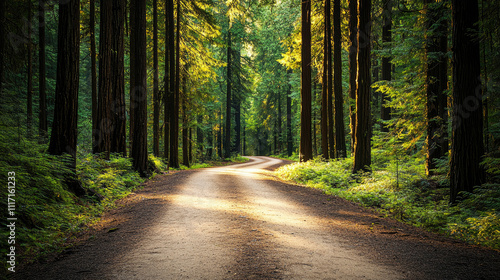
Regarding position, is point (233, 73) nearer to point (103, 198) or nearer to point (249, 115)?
point (103, 198)

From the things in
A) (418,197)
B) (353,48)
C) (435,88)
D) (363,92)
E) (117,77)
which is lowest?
(418,197)

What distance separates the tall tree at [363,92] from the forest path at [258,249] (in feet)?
16.6

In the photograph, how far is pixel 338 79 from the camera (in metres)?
16.2

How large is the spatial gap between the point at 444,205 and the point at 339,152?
990 centimetres

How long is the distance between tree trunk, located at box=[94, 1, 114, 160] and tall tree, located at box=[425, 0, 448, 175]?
1238 cm

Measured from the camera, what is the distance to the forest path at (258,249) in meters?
3.51

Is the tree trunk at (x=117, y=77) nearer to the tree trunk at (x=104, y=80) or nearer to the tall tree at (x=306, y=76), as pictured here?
the tree trunk at (x=104, y=80)

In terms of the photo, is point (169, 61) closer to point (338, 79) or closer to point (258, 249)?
point (338, 79)

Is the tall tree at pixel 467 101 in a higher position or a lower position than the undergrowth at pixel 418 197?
higher

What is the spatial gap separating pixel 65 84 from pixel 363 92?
10809 mm

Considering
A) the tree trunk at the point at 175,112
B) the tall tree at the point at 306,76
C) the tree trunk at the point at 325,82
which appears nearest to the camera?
the tree trunk at the point at 325,82

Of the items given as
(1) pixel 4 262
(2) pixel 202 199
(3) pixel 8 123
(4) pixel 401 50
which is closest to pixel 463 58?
(4) pixel 401 50

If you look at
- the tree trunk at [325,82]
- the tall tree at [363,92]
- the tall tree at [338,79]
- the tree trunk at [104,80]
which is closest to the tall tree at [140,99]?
the tree trunk at [104,80]

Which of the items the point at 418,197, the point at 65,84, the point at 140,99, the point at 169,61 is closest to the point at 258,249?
the point at 418,197
